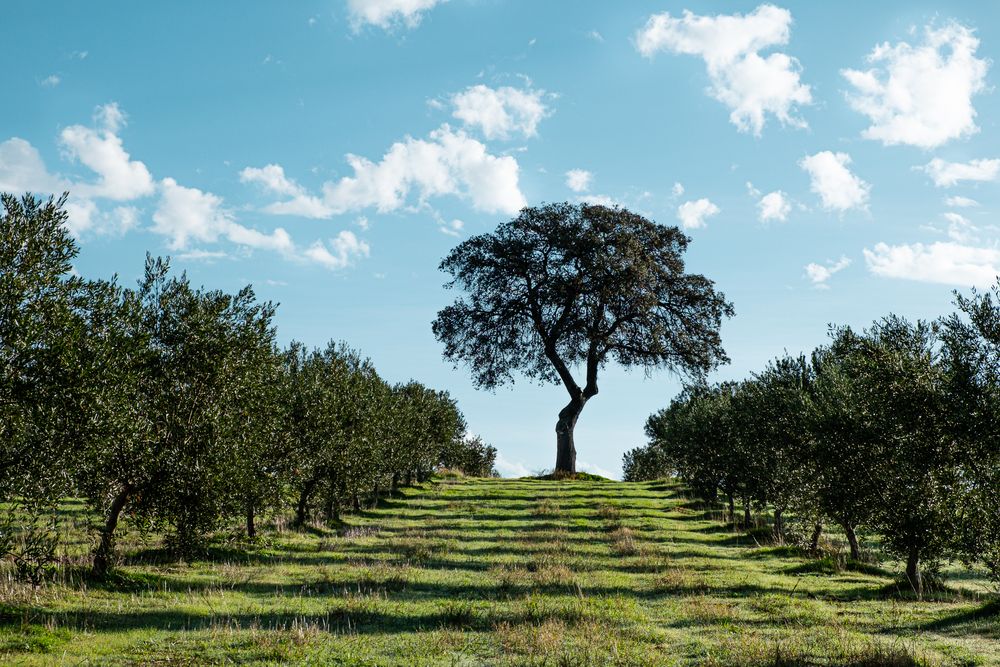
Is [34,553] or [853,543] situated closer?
[34,553]

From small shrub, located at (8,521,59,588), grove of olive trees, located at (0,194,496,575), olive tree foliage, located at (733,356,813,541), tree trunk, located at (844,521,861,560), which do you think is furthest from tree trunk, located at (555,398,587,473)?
small shrub, located at (8,521,59,588)

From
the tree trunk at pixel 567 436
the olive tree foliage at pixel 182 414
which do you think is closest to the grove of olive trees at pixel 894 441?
the olive tree foliage at pixel 182 414

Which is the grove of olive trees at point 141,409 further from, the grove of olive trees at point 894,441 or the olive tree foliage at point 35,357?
the grove of olive trees at point 894,441

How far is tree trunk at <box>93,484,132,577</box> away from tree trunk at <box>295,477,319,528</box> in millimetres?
13369

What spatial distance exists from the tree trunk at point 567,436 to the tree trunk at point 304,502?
38.6 m

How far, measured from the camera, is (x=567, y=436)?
71188mm

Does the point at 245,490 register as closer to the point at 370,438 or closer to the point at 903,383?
the point at 370,438

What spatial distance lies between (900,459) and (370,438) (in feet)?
92.0

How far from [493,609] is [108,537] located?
40.0 feet

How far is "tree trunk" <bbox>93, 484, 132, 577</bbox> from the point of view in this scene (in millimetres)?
20516

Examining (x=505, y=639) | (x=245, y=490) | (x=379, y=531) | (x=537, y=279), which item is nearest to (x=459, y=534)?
(x=379, y=531)

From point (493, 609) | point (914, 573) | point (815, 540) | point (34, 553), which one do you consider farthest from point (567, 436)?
point (34, 553)

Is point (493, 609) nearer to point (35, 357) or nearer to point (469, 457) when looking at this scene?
point (35, 357)

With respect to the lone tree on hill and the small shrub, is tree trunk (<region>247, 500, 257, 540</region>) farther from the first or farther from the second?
the lone tree on hill
